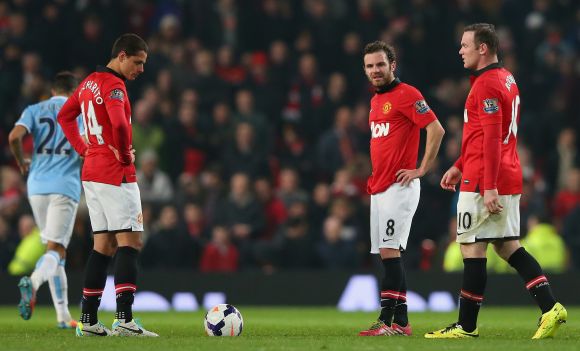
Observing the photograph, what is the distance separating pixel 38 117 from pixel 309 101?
762 cm

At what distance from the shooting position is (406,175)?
8.83 meters

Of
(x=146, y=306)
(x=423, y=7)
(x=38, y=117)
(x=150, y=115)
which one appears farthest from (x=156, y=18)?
(x=38, y=117)

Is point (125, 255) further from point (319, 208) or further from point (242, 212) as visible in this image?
point (319, 208)

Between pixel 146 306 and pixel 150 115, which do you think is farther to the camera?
pixel 150 115

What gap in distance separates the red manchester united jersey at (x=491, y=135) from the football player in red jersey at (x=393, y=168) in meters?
0.40

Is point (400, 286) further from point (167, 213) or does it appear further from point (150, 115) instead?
point (150, 115)

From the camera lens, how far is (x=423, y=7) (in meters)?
19.6

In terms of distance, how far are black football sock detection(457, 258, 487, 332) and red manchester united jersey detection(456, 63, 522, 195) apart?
1.84 ft

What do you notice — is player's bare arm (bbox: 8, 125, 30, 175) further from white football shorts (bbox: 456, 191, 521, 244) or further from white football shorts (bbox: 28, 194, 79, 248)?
white football shorts (bbox: 456, 191, 521, 244)

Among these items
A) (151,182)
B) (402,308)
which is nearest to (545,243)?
(151,182)

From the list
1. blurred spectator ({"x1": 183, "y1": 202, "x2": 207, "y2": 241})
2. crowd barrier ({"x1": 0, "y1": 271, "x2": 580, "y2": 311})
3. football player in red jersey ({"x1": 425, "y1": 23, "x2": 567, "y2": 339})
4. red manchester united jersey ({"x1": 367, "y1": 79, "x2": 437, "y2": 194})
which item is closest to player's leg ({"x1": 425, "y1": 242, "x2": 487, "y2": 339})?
football player in red jersey ({"x1": 425, "y1": 23, "x2": 567, "y2": 339})

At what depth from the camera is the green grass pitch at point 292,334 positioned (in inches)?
306

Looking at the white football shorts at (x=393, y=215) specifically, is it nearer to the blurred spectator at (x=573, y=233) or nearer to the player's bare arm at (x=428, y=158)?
the player's bare arm at (x=428, y=158)

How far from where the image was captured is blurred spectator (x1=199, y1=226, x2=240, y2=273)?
51.4 ft
